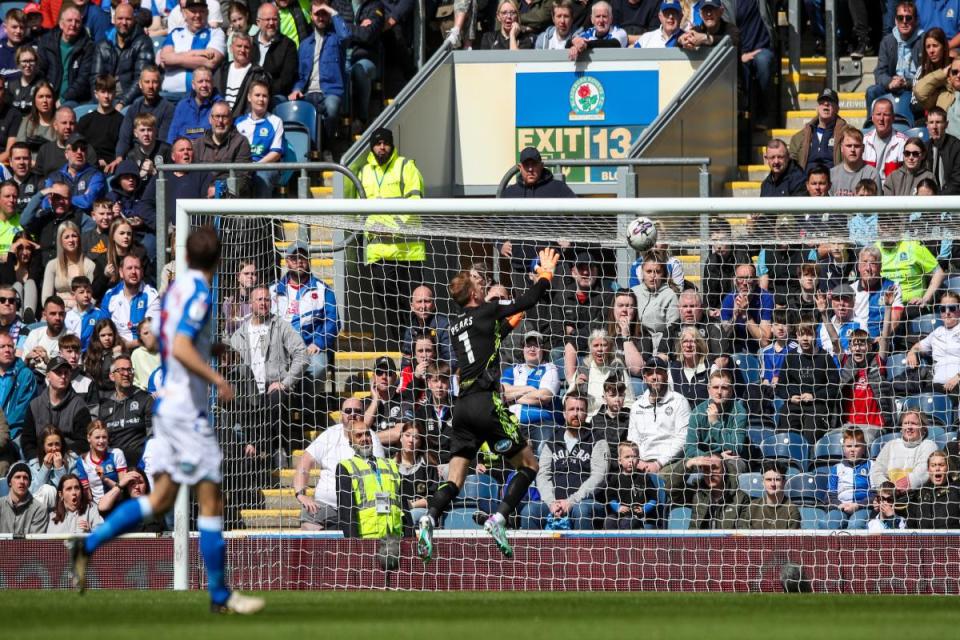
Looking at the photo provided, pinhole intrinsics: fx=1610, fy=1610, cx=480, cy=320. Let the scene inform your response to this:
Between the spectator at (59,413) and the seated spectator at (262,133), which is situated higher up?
the seated spectator at (262,133)

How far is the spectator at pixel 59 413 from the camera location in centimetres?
1388

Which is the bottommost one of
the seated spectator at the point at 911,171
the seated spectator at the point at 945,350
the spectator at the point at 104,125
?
the seated spectator at the point at 945,350

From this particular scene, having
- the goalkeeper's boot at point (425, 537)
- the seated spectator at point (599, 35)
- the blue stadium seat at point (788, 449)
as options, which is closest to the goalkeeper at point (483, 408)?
the goalkeeper's boot at point (425, 537)

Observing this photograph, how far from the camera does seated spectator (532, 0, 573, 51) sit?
52.0 ft

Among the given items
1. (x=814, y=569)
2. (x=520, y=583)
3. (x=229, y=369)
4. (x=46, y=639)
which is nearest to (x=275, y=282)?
(x=229, y=369)

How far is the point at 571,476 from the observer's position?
40.3 ft

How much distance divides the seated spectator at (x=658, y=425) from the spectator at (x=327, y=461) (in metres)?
1.99

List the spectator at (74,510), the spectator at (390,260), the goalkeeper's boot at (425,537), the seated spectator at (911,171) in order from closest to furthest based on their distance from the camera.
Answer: the goalkeeper's boot at (425,537), the spectator at (390,260), the spectator at (74,510), the seated spectator at (911,171)

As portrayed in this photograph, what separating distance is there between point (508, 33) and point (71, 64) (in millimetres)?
4952

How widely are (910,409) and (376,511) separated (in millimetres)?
4028

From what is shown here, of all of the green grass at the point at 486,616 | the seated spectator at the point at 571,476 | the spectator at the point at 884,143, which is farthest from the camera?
the spectator at the point at 884,143

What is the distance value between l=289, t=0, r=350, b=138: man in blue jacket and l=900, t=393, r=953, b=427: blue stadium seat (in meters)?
6.82

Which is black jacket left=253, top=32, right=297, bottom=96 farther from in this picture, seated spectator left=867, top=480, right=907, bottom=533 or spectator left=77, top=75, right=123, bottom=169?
seated spectator left=867, top=480, right=907, bottom=533

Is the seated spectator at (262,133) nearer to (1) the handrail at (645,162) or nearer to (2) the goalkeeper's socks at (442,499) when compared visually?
(1) the handrail at (645,162)
